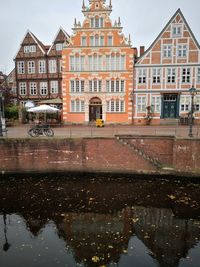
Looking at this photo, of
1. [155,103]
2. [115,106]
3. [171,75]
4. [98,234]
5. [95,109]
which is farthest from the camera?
[95,109]

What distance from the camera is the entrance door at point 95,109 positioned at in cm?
2808

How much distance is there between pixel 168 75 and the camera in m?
26.4

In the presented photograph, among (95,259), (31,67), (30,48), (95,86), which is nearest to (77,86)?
(95,86)

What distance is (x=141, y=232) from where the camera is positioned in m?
8.99

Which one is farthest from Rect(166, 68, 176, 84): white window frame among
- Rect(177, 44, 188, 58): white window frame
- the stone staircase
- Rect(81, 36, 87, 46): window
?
the stone staircase

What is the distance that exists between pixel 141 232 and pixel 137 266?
2.04 meters

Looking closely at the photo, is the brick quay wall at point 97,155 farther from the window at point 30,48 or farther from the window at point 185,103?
the window at point 30,48

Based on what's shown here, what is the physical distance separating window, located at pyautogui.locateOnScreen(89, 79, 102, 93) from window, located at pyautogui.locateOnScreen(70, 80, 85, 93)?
100 centimetres

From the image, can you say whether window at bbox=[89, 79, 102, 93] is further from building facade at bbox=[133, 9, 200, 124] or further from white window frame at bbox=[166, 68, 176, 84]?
white window frame at bbox=[166, 68, 176, 84]

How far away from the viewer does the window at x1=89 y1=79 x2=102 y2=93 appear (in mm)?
27306

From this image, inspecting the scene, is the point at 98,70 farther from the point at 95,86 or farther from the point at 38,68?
the point at 38,68

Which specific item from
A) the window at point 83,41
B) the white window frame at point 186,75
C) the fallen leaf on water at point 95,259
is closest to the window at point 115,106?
the window at point 83,41

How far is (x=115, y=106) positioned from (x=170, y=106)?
6.72 meters

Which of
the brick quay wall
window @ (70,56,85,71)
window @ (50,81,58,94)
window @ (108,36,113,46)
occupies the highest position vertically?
window @ (108,36,113,46)
